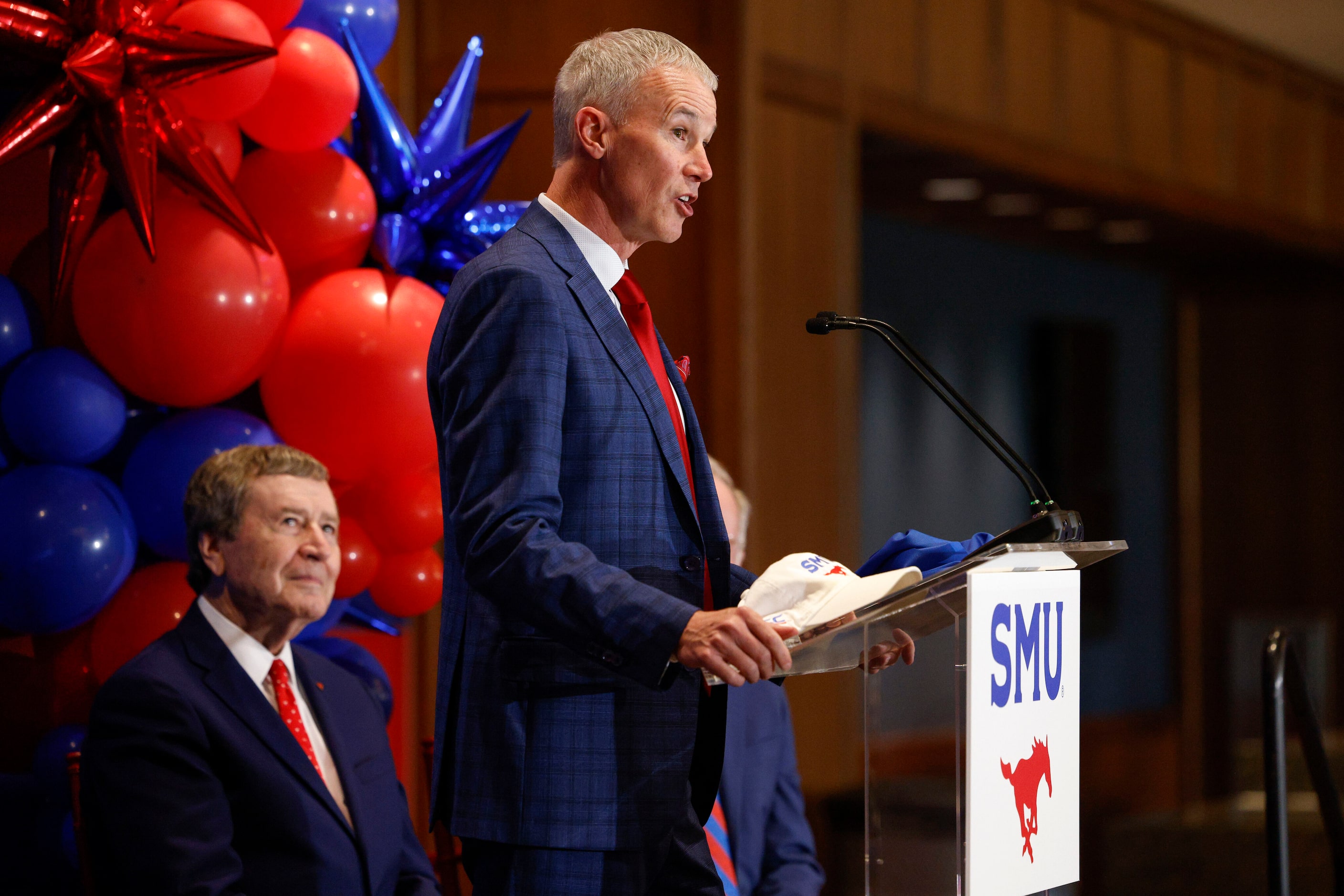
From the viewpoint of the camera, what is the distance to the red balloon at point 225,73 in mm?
2340

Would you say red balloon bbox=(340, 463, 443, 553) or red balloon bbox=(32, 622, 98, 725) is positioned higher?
red balloon bbox=(340, 463, 443, 553)

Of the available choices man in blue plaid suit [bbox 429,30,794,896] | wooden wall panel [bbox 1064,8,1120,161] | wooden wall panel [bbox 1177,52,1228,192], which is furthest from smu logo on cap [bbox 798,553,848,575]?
wooden wall panel [bbox 1177,52,1228,192]

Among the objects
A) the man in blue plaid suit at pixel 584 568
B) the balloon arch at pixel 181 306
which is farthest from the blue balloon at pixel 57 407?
the man in blue plaid suit at pixel 584 568

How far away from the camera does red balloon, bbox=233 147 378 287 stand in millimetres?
2553

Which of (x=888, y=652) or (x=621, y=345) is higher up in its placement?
(x=621, y=345)

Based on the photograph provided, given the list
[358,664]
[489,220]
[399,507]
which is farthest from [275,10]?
[358,664]

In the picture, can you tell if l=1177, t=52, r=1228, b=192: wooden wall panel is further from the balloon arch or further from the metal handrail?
the balloon arch

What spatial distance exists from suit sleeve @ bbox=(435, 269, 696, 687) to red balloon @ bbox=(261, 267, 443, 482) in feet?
3.25

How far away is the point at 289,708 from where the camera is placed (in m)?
2.30

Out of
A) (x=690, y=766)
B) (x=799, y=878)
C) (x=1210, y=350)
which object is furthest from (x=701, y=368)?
(x=1210, y=350)

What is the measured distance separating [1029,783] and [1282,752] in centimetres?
165

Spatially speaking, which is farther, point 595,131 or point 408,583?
point 408,583

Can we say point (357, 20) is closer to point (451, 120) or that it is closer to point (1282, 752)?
point (451, 120)

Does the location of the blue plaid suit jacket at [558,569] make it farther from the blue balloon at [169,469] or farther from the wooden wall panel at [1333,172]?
the wooden wall panel at [1333,172]
